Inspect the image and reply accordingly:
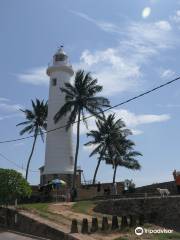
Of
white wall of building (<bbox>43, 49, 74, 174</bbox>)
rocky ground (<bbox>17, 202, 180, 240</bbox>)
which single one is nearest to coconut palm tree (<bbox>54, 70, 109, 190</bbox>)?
white wall of building (<bbox>43, 49, 74, 174</bbox>)

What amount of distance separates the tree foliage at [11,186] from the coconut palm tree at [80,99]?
16485 mm

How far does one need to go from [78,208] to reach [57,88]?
1994 centimetres

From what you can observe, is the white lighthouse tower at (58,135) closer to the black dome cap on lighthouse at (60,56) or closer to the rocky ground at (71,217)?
the black dome cap on lighthouse at (60,56)

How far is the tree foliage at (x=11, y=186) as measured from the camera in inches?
937

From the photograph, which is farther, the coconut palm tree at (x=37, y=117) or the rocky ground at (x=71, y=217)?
the coconut palm tree at (x=37, y=117)

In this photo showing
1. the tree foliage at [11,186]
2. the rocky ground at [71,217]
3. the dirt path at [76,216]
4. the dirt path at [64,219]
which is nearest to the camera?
the dirt path at [76,216]

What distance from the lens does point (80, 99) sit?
138 feet

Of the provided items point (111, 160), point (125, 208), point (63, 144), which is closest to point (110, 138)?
point (111, 160)

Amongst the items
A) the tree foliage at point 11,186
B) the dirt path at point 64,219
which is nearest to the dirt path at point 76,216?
the dirt path at point 64,219

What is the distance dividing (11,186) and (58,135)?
17.9m

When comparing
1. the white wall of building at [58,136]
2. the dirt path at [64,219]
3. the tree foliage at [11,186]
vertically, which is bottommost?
the dirt path at [64,219]

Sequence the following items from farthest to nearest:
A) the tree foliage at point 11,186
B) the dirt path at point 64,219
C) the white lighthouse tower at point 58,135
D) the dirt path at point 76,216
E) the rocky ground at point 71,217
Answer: the white lighthouse tower at point 58,135 → the tree foliage at point 11,186 → the rocky ground at point 71,217 → the dirt path at point 64,219 → the dirt path at point 76,216

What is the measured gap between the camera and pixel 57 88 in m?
43.3

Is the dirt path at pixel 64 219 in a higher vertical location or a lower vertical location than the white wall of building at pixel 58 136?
lower
